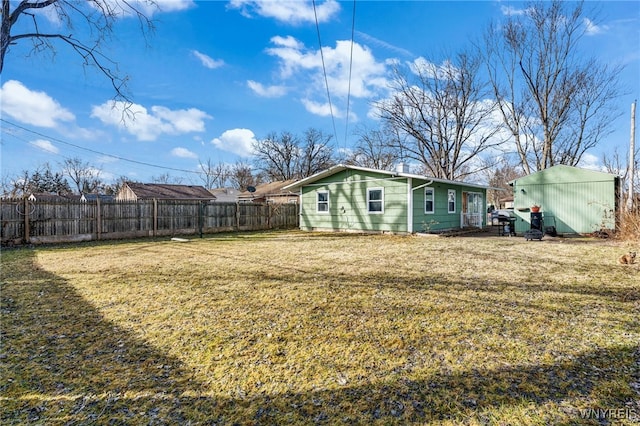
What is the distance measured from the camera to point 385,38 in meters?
13.5

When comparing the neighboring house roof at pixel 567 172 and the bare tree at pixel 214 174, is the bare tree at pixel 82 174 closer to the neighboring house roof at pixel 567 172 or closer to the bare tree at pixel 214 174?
the bare tree at pixel 214 174

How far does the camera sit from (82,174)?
4066cm

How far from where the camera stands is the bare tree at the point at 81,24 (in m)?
6.31

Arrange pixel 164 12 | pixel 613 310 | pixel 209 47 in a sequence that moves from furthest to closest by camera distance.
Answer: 1. pixel 209 47
2. pixel 164 12
3. pixel 613 310

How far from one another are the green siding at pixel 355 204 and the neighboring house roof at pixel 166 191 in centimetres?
1169

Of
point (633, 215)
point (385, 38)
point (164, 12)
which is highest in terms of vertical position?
point (385, 38)

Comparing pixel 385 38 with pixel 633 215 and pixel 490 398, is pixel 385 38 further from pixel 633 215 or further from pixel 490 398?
pixel 490 398

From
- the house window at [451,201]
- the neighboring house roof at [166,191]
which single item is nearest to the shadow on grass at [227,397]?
the house window at [451,201]

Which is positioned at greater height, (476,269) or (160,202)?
(160,202)

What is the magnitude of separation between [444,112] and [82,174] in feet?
141

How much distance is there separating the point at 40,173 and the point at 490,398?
155 ft

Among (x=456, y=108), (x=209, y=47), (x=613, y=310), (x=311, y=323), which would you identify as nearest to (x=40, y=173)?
(x=209, y=47)

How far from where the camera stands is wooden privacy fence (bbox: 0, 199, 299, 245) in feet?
33.2

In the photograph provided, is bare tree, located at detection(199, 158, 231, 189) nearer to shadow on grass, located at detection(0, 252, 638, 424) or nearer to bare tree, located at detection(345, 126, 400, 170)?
bare tree, located at detection(345, 126, 400, 170)
